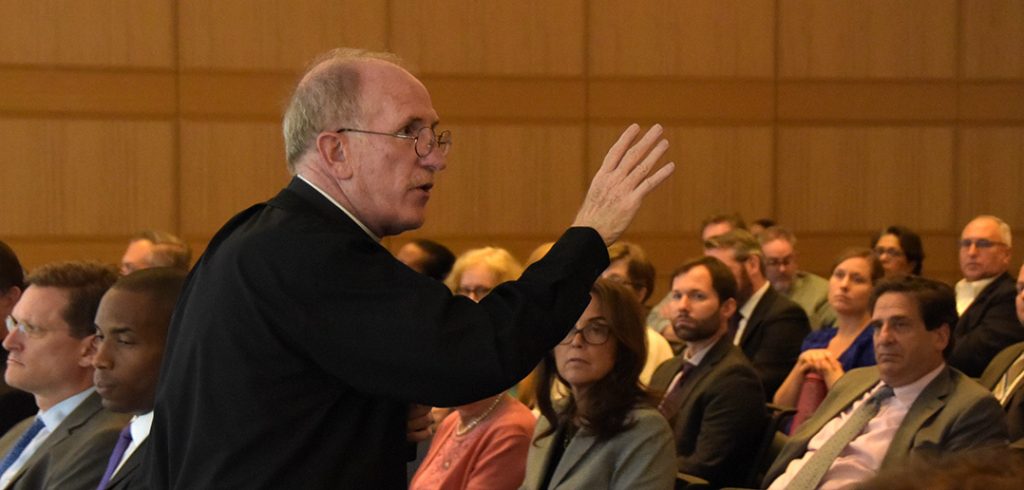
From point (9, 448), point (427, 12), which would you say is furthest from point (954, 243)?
point (9, 448)

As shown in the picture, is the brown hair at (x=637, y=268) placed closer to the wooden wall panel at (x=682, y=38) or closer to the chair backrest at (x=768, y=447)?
the chair backrest at (x=768, y=447)

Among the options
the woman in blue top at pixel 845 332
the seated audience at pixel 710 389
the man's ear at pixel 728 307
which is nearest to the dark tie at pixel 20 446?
the seated audience at pixel 710 389

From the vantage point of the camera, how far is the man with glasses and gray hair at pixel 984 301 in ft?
19.4

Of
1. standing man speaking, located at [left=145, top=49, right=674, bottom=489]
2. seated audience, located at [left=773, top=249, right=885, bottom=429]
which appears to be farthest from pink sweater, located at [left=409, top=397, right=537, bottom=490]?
standing man speaking, located at [left=145, top=49, right=674, bottom=489]

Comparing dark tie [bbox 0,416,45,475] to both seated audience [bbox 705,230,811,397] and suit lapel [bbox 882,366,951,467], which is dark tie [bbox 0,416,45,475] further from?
seated audience [bbox 705,230,811,397]

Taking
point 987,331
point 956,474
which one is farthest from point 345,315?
point 987,331

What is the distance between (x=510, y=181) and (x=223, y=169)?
6.14 ft

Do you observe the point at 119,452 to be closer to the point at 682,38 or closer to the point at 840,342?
the point at 840,342

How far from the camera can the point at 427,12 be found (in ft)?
28.6

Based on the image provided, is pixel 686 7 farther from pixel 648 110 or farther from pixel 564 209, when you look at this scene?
pixel 564 209

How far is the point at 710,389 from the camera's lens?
451 centimetres

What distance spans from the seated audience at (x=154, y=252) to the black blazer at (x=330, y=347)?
458 centimetres

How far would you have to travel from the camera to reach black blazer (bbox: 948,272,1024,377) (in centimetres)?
588

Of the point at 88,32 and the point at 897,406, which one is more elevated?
the point at 88,32
